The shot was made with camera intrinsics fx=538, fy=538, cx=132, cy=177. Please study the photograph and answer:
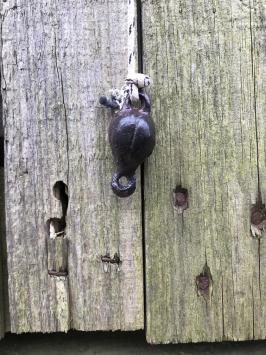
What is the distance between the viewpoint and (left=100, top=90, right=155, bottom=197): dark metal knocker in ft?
3.19

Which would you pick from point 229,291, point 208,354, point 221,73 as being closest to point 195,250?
point 229,291

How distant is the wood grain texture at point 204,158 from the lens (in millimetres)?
1074

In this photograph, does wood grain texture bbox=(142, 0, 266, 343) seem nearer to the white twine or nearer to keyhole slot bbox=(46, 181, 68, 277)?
the white twine

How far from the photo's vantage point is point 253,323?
1.11 meters

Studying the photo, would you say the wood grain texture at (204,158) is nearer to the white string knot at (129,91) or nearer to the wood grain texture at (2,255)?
the white string knot at (129,91)

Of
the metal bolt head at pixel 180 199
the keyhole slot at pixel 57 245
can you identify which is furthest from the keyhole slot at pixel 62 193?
the metal bolt head at pixel 180 199

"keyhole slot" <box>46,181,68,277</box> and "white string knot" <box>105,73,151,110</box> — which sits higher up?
"white string knot" <box>105,73,151,110</box>

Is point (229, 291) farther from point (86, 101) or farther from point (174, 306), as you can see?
point (86, 101)

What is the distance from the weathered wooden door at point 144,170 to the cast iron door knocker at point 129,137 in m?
0.05

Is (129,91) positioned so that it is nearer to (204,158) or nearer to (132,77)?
(132,77)

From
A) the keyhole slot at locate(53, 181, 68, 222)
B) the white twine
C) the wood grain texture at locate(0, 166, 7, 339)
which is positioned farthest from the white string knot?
the wood grain texture at locate(0, 166, 7, 339)

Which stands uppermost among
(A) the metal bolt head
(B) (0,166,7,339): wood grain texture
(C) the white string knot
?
(C) the white string knot

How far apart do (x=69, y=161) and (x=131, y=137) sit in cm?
17

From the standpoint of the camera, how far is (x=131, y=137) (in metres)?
0.97
